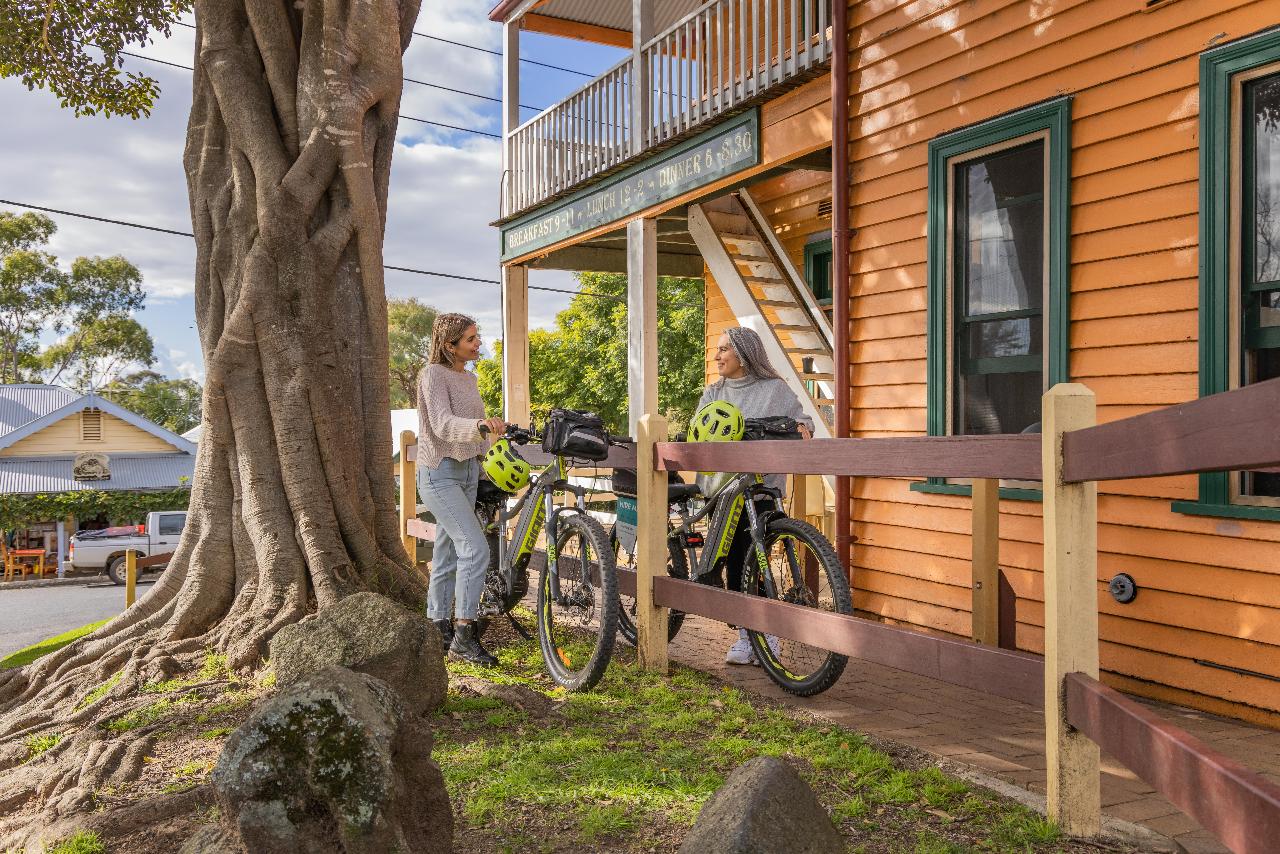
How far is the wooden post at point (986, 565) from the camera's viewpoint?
4.63 metres

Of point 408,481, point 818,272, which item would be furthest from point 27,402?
point 818,272

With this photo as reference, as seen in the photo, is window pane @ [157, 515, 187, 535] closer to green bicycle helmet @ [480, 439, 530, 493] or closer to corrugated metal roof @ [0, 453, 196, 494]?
corrugated metal roof @ [0, 453, 196, 494]

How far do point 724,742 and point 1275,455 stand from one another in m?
2.69

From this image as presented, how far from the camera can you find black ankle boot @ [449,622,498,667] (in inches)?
210

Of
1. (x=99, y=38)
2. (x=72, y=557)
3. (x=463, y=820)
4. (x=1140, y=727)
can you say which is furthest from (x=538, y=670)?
(x=72, y=557)

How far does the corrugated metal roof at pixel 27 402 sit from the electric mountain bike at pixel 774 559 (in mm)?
37239

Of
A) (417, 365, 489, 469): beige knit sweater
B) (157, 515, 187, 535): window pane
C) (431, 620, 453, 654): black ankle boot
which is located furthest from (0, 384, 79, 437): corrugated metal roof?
(417, 365, 489, 469): beige knit sweater

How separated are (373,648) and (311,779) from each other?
191 centimetres

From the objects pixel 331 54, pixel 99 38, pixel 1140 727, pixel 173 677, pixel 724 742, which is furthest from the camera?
pixel 99 38

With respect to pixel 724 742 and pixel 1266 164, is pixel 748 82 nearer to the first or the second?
pixel 1266 164

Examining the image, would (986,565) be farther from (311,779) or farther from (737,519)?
(311,779)

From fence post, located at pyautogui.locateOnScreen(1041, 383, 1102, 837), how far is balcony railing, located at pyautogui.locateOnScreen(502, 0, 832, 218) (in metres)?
5.22

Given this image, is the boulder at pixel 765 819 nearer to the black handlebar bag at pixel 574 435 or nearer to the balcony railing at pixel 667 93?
the black handlebar bag at pixel 574 435

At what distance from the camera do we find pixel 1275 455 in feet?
5.26
